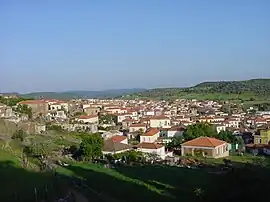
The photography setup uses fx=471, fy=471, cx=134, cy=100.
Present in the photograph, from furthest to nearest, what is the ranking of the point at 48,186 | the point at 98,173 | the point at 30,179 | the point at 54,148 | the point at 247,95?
the point at 247,95, the point at 54,148, the point at 98,173, the point at 30,179, the point at 48,186

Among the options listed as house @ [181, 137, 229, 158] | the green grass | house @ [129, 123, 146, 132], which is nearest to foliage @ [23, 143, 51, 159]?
the green grass

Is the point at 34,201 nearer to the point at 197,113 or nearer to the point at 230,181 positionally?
the point at 230,181

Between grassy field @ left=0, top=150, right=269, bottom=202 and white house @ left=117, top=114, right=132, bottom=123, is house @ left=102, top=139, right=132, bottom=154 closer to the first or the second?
grassy field @ left=0, top=150, right=269, bottom=202

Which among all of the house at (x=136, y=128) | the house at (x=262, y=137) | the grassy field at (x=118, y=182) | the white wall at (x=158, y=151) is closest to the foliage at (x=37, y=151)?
the grassy field at (x=118, y=182)

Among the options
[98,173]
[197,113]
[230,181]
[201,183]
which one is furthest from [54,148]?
[197,113]

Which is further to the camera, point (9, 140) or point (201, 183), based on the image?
point (9, 140)

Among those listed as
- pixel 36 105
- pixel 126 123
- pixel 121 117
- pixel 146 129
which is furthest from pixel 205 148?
pixel 121 117

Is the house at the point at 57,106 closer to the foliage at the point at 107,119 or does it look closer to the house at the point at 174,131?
the foliage at the point at 107,119
